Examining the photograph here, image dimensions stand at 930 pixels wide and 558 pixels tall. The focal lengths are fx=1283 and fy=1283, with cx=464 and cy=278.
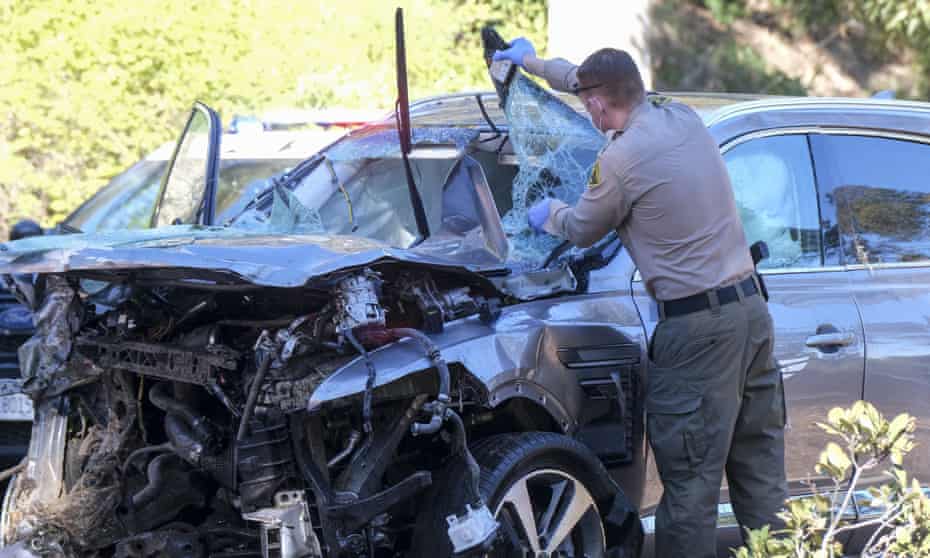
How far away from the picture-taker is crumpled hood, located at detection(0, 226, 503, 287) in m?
3.64

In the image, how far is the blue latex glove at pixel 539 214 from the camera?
169 inches

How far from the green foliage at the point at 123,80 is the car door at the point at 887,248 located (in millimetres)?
6237

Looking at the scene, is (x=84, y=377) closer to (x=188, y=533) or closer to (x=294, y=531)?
(x=188, y=533)

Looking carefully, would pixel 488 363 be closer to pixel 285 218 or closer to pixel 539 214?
pixel 539 214

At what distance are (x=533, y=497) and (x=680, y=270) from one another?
0.89 metres

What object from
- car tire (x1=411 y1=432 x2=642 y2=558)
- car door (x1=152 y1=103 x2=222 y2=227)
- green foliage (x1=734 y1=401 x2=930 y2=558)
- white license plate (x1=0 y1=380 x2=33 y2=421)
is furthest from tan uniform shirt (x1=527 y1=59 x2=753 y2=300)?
white license plate (x1=0 y1=380 x2=33 y2=421)

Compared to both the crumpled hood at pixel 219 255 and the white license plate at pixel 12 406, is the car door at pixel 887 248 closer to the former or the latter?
the crumpled hood at pixel 219 255

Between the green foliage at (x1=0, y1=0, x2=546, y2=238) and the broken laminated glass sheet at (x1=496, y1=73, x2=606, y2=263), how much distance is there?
18.4ft

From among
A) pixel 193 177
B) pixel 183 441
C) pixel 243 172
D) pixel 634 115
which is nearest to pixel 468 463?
pixel 183 441

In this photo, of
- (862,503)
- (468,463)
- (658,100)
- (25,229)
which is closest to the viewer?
(862,503)

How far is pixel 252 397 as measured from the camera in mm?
3695

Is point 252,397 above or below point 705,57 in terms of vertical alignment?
below

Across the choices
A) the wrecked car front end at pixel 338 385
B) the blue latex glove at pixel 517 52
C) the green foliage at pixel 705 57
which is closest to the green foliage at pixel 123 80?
the wrecked car front end at pixel 338 385

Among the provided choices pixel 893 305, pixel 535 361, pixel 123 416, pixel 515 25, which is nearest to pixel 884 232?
Result: pixel 893 305
